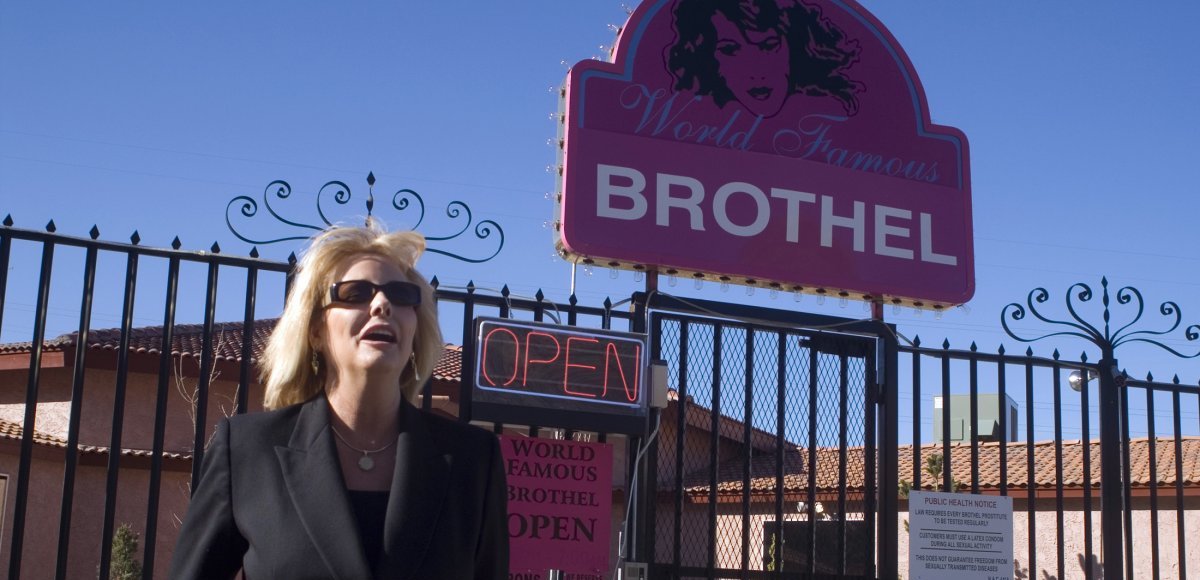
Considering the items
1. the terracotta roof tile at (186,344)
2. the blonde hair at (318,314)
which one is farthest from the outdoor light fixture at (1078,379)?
the terracotta roof tile at (186,344)

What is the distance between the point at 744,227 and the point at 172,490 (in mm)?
13097

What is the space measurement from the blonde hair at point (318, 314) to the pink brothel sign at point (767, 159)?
10.7ft

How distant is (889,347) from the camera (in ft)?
20.6

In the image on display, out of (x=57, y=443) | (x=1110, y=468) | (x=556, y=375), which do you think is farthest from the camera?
(x=57, y=443)

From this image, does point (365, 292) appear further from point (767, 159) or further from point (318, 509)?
point (767, 159)

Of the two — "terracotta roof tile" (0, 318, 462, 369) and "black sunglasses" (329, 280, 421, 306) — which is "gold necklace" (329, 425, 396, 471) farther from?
"terracotta roof tile" (0, 318, 462, 369)

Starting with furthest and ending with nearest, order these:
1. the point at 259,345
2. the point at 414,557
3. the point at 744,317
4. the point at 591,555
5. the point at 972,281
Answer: the point at 259,345
the point at 972,281
the point at 744,317
the point at 591,555
the point at 414,557

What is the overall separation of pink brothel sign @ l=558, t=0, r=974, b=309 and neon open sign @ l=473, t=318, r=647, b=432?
77cm

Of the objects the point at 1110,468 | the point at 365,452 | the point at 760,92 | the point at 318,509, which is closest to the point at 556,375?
the point at 760,92

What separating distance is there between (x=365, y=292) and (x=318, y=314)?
148 millimetres

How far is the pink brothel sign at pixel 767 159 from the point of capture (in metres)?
6.20

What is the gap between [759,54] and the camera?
667cm

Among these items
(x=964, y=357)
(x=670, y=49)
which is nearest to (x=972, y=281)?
(x=964, y=357)

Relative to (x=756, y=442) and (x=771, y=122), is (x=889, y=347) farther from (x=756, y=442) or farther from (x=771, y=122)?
(x=771, y=122)
